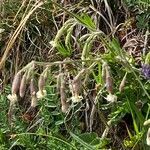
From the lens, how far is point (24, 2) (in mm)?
2795

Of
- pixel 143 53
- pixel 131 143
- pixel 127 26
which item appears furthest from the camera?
pixel 127 26

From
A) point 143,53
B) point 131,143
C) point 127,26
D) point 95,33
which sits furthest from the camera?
point 127,26

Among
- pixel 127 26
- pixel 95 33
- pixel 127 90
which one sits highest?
pixel 95 33

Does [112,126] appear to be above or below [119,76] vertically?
below

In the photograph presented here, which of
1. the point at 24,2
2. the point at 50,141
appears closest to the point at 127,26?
the point at 24,2

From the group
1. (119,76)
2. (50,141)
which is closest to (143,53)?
(119,76)

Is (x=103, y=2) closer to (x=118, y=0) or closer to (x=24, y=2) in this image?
(x=118, y=0)

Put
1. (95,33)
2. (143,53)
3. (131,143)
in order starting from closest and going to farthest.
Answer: (95,33) → (131,143) → (143,53)

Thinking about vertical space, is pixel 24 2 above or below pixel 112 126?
above

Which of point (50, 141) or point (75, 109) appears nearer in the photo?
point (50, 141)

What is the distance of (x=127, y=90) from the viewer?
2.26 meters

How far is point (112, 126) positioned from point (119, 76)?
231 millimetres

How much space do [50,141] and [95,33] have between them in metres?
0.68

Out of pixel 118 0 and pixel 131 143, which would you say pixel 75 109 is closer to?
pixel 131 143
